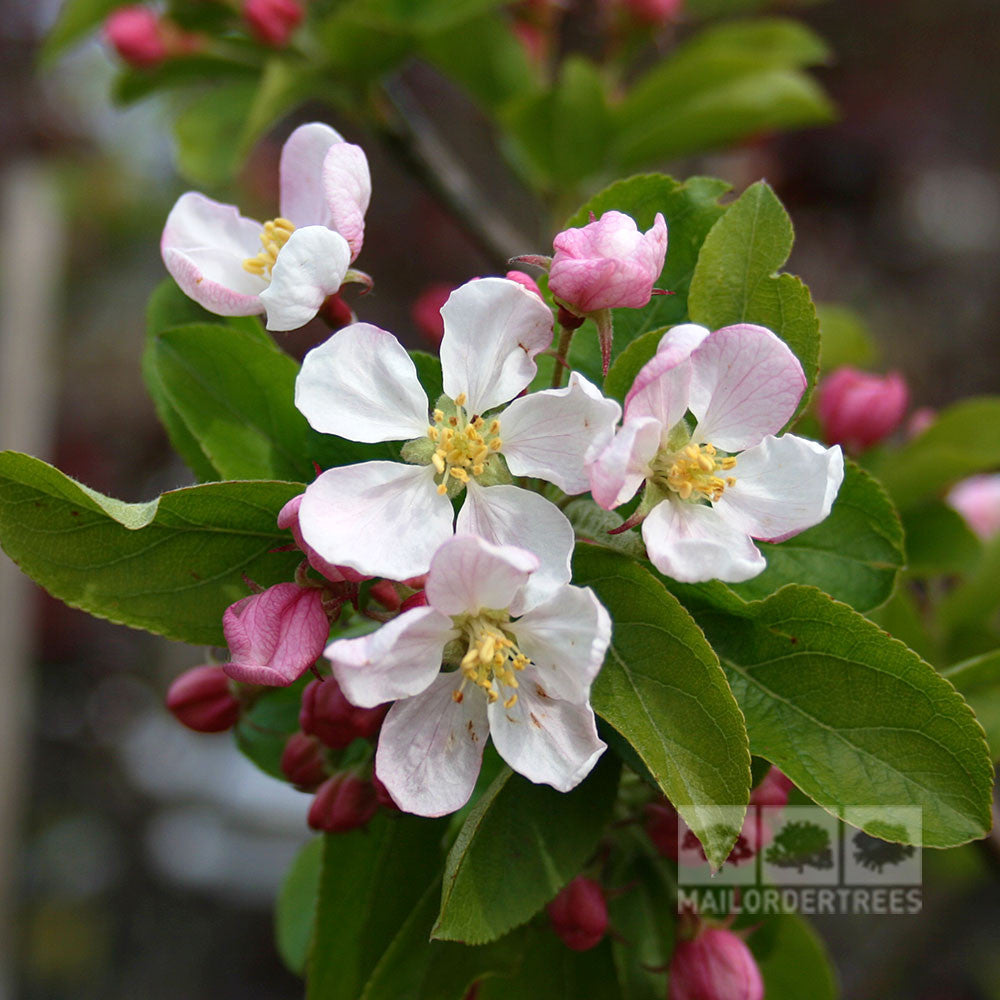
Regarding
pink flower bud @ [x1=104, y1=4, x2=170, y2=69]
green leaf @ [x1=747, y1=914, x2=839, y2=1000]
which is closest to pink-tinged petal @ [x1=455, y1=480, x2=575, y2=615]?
green leaf @ [x1=747, y1=914, x2=839, y2=1000]

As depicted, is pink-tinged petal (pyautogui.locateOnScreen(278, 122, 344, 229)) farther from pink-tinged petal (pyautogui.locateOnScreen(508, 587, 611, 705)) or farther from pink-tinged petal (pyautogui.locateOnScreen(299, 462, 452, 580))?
pink-tinged petal (pyautogui.locateOnScreen(508, 587, 611, 705))

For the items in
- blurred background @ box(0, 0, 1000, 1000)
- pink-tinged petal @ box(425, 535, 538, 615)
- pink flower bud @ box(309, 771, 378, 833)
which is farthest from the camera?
blurred background @ box(0, 0, 1000, 1000)

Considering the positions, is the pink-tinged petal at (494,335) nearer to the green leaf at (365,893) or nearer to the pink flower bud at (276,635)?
the pink flower bud at (276,635)

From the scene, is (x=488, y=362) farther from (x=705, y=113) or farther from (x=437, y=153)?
(x=437, y=153)

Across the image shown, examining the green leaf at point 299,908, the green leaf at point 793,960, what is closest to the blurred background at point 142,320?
the green leaf at point 299,908

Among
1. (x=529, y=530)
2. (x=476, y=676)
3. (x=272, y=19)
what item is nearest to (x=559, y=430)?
(x=529, y=530)

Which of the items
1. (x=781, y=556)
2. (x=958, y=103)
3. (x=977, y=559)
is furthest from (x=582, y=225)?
(x=958, y=103)
